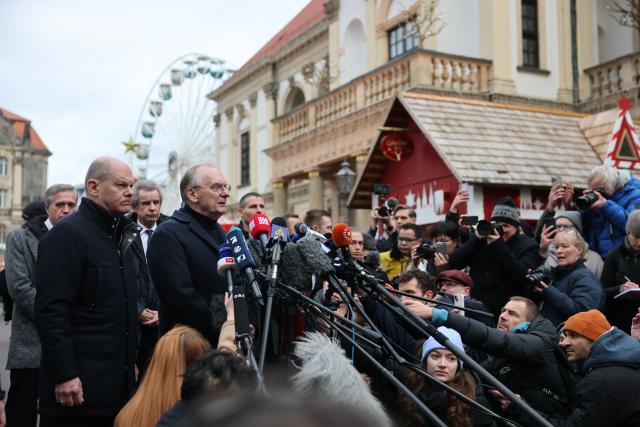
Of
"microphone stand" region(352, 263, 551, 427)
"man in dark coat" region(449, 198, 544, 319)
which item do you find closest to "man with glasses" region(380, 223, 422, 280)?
"man in dark coat" region(449, 198, 544, 319)

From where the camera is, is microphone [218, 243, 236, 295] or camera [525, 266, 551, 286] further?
camera [525, 266, 551, 286]

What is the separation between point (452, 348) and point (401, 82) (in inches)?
562

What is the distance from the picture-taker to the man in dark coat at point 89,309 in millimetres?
3650

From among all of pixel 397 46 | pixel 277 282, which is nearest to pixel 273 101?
pixel 397 46

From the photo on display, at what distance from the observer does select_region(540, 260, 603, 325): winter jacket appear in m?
5.11

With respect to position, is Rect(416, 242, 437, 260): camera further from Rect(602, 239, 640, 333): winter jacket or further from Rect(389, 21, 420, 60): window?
Rect(389, 21, 420, 60): window

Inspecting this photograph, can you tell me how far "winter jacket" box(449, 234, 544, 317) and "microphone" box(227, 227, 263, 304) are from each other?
299 cm

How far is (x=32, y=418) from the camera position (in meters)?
4.92

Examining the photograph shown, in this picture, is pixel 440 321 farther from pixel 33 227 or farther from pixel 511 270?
pixel 33 227

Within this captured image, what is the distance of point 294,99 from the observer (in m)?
29.7

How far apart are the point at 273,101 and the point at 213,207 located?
26.2 m

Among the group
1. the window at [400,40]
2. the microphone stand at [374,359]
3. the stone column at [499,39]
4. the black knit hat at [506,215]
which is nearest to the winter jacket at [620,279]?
the black knit hat at [506,215]

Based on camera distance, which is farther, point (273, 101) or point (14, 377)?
point (273, 101)

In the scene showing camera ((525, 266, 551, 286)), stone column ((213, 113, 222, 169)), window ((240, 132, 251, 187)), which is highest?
stone column ((213, 113, 222, 169))
